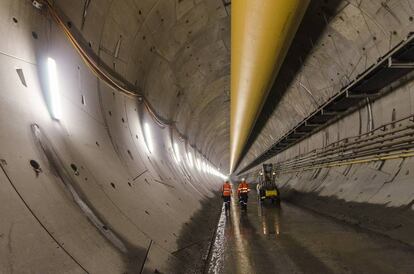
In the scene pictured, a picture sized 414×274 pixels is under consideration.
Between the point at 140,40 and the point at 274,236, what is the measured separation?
179 inches

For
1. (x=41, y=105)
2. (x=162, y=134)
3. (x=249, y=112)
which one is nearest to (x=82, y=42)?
(x=41, y=105)

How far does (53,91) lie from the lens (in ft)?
12.8

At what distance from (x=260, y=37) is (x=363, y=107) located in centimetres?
451

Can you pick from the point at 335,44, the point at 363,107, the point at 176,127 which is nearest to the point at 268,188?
the point at 176,127

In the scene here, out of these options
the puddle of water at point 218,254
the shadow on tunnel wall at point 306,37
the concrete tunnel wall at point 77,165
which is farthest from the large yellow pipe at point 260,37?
the puddle of water at point 218,254

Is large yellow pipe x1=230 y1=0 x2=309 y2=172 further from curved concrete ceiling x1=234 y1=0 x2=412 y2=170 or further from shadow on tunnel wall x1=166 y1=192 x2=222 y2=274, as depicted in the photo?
shadow on tunnel wall x1=166 y1=192 x2=222 y2=274

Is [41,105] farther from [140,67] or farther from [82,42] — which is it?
[140,67]

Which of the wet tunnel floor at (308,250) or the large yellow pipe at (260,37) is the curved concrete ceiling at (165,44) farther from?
the wet tunnel floor at (308,250)

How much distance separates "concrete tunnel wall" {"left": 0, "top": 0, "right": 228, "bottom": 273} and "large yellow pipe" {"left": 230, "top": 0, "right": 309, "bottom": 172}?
152cm

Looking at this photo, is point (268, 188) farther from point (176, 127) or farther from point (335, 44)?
point (335, 44)

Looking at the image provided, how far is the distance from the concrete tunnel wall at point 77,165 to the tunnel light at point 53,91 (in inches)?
3.2

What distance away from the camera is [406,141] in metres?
6.81

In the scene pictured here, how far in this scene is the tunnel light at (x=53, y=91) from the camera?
3.85 meters

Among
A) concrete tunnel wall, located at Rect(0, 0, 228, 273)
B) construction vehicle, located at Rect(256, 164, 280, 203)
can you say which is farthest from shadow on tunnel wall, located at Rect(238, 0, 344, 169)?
construction vehicle, located at Rect(256, 164, 280, 203)
